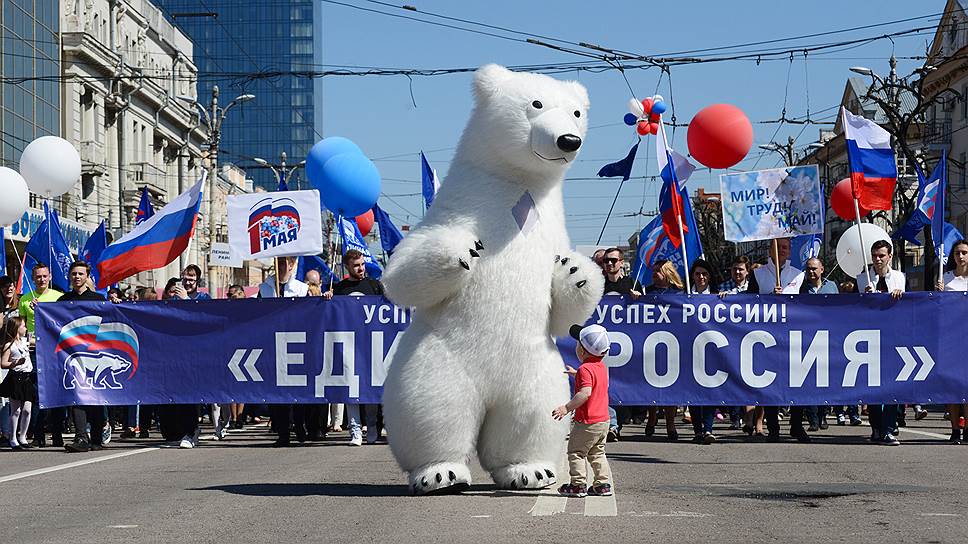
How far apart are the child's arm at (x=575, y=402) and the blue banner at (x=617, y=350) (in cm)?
485

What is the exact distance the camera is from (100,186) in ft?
188

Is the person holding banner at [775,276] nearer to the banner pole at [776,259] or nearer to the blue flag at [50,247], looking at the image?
the banner pole at [776,259]

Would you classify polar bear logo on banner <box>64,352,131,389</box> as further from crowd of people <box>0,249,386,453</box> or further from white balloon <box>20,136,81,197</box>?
white balloon <box>20,136,81,197</box>

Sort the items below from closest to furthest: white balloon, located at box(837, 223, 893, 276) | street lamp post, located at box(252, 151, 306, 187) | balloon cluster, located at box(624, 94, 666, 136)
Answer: balloon cluster, located at box(624, 94, 666, 136) < white balloon, located at box(837, 223, 893, 276) < street lamp post, located at box(252, 151, 306, 187)

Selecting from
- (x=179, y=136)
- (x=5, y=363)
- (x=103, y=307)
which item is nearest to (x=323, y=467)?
(x=103, y=307)

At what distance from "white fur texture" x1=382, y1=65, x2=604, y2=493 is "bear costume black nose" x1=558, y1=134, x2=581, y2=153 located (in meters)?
0.04

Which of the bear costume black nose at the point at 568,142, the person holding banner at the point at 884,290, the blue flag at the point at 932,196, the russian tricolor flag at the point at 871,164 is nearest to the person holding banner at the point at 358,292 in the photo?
the person holding banner at the point at 884,290

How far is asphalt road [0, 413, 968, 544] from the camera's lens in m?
6.99

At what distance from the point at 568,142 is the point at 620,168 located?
4.17 m

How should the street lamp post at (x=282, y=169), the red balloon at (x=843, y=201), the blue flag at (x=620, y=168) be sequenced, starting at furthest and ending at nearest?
the street lamp post at (x=282, y=169) < the red balloon at (x=843, y=201) < the blue flag at (x=620, y=168)

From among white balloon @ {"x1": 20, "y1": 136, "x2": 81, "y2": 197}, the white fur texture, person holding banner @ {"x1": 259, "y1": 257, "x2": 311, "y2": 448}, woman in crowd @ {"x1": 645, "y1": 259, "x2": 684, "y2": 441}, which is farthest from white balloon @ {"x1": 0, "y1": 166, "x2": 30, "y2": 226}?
the white fur texture

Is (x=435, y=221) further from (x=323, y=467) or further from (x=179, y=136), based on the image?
(x=179, y=136)

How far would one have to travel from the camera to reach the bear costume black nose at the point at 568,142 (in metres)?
8.79

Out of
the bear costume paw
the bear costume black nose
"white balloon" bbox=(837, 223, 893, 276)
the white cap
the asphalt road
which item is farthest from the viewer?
"white balloon" bbox=(837, 223, 893, 276)
